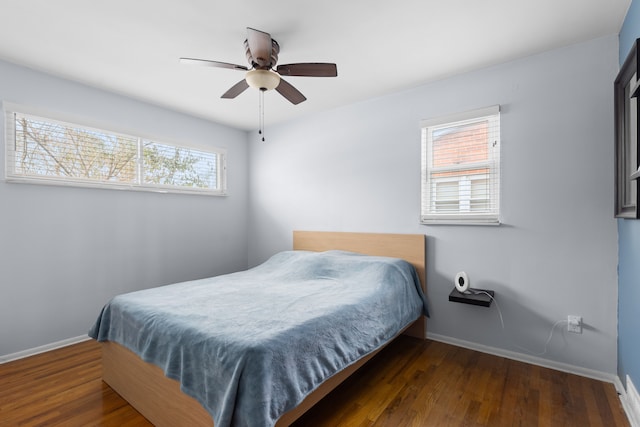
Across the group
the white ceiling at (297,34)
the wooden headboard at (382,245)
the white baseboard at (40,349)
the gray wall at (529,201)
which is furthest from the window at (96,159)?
the gray wall at (529,201)

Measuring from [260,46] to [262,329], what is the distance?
5.56 ft

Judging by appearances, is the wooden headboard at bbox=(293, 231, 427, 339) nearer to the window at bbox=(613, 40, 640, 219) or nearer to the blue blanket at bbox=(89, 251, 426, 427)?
the blue blanket at bbox=(89, 251, 426, 427)

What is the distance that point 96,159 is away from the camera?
309cm

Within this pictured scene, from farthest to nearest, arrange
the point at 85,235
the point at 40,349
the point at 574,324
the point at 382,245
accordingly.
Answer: the point at 382,245
the point at 85,235
the point at 40,349
the point at 574,324

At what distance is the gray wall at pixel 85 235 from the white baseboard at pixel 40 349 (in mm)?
31

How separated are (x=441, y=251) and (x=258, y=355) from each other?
6.88 ft

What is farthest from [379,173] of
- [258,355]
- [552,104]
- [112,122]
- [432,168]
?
[112,122]

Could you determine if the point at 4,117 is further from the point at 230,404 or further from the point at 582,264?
the point at 582,264

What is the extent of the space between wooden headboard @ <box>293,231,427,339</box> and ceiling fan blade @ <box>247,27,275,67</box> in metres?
1.96

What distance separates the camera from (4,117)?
254cm

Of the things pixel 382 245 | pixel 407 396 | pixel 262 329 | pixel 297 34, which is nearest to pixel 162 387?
pixel 262 329

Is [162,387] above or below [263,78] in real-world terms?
below

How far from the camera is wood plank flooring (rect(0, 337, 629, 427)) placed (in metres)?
1.81

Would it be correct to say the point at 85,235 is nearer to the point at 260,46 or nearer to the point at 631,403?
the point at 260,46
